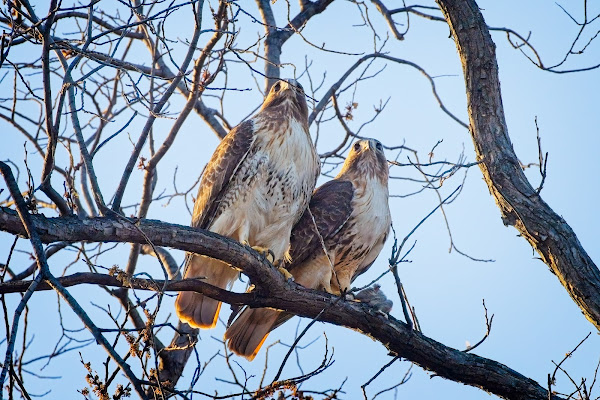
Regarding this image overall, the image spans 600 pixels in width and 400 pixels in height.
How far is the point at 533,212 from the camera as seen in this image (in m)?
4.51

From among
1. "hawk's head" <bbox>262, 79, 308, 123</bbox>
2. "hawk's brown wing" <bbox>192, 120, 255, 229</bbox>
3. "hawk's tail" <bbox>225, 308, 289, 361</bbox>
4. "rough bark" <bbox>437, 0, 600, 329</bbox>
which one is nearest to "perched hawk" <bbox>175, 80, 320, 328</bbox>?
"hawk's brown wing" <bbox>192, 120, 255, 229</bbox>

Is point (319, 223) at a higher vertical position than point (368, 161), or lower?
lower

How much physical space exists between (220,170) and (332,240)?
3.69 ft

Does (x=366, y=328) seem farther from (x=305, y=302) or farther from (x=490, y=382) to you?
(x=490, y=382)

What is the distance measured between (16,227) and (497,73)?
3188mm

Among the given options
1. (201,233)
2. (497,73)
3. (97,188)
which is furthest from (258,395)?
(497,73)

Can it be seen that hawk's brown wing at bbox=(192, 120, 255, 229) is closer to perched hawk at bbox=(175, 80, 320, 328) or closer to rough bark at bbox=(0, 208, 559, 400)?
perched hawk at bbox=(175, 80, 320, 328)

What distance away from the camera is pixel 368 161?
6316mm

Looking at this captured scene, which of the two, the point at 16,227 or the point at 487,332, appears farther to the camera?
the point at 487,332

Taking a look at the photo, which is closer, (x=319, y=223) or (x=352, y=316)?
(x=352, y=316)

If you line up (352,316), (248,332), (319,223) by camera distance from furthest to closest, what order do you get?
(319,223) < (248,332) < (352,316)

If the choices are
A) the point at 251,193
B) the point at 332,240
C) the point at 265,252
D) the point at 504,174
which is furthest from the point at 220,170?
the point at 504,174

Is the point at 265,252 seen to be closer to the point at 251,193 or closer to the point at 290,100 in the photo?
the point at 251,193

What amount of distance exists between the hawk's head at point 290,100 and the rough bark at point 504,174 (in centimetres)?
146
